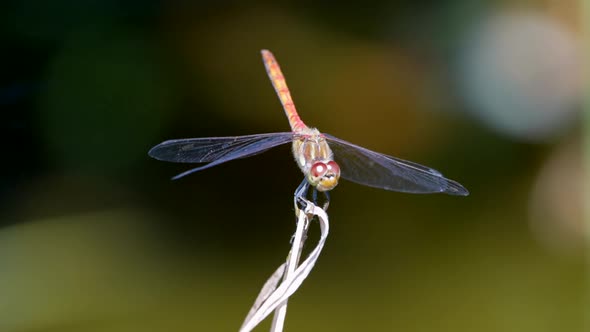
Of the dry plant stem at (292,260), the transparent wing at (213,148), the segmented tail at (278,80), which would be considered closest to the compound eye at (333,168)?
the transparent wing at (213,148)

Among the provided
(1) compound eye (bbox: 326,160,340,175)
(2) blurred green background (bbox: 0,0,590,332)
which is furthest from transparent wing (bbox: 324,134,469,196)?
(2) blurred green background (bbox: 0,0,590,332)

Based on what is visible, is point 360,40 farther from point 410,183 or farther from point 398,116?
point 410,183

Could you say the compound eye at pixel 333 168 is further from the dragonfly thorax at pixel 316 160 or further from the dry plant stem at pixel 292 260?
the dry plant stem at pixel 292 260

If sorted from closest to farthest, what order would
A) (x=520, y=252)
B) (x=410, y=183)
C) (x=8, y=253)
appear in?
(x=410, y=183), (x=8, y=253), (x=520, y=252)

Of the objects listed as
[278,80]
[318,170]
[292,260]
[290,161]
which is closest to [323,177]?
[318,170]

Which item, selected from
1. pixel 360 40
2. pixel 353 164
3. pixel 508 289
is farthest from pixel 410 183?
pixel 360 40

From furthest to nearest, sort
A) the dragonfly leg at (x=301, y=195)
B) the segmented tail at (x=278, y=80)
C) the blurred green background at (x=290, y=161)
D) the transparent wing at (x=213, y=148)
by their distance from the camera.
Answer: the blurred green background at (x=290, y=161) < the segmented tail at (x=278, y=80) < the transparent wing at (x=213, y=148) < the dragonfly leg at (x=301, y=195)

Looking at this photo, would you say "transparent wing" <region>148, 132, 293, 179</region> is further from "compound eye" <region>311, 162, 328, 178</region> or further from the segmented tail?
the segmented tail
